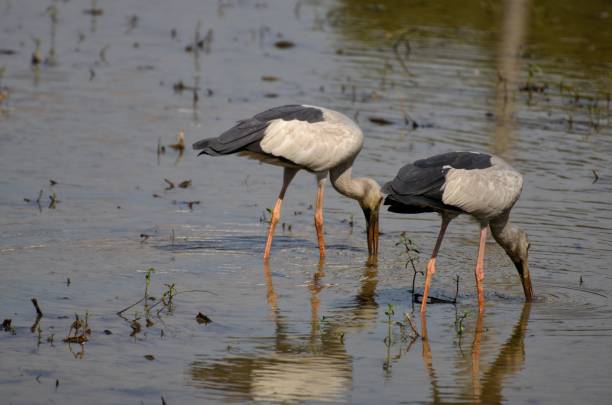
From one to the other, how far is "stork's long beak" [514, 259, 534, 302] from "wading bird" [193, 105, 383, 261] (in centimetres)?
111

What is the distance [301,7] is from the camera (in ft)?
61.6

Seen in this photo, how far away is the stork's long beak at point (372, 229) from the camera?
816 cm

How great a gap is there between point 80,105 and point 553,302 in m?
6.24

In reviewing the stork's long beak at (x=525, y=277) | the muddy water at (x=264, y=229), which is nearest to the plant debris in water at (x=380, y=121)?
the muddy water at (x=264, y=229)

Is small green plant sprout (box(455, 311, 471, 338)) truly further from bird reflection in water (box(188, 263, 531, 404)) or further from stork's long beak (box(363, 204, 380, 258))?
stork's long beak (box(363, 204, 380, 258))

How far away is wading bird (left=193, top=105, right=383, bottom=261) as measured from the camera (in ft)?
26.2

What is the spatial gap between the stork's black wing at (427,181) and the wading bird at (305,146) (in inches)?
42.7

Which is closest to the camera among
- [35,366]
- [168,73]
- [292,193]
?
[35,366]

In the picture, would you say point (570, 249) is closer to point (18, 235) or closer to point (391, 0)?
point (18, 235)

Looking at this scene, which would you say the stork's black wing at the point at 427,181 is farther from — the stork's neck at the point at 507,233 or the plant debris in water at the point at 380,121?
the plant debris in water at the point at 380,121

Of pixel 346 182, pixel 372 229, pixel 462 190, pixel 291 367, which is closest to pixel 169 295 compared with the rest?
pixel 291 367

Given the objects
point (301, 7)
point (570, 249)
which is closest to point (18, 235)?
point (570, 249)

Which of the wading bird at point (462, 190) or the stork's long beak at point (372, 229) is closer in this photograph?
the wading bird at point (462, 190)

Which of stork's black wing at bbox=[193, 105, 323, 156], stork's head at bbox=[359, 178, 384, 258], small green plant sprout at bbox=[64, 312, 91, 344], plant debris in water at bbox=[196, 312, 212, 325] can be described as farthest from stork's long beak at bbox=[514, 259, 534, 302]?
small green plant sprout at bbox=[64, 312, 91, 344]
